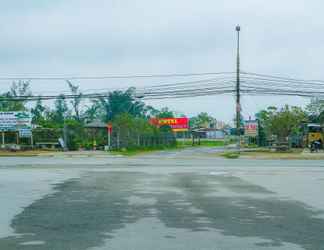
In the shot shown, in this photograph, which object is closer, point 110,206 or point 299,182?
point 110,206

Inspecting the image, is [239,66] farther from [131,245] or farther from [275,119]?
[131,245]

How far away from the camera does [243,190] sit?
1788 cm

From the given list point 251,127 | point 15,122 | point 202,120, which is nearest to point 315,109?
point 251,127

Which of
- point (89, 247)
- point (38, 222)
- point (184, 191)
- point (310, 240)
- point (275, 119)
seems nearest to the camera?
point (89, 247)

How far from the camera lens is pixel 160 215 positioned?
12.2 metres

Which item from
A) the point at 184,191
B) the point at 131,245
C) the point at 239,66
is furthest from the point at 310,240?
the point at 239,66

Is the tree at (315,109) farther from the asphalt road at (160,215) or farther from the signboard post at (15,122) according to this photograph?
the asphalt road at (160,215)

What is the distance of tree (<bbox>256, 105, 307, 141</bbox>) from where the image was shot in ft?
209

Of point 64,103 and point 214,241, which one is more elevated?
point 64,103

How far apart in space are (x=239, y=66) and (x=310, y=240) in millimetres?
42821

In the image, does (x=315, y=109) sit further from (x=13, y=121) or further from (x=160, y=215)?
(x=160, y=215)

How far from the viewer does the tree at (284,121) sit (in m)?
63.8

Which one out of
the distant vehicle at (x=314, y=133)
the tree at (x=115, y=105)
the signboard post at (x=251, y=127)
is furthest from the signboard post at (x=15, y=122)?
the tree at (x=115, y=105)

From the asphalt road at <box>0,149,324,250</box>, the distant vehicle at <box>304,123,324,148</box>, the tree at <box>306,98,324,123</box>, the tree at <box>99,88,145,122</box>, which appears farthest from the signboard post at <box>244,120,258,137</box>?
the tree at <box>99,88,145,122</box>
